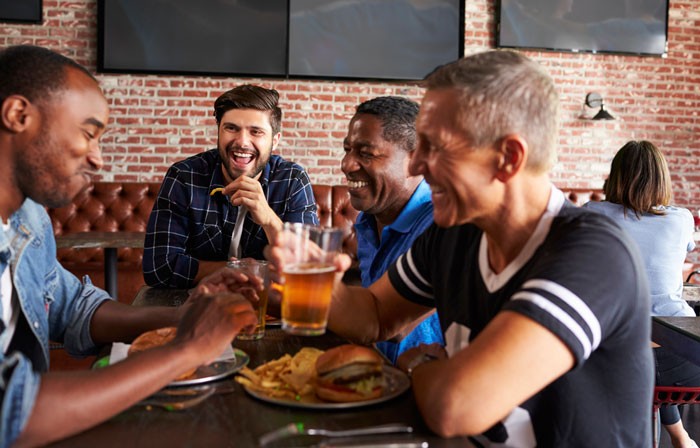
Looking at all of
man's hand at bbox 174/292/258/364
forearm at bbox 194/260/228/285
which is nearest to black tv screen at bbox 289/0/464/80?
forearm at bbox 194/260/228/285

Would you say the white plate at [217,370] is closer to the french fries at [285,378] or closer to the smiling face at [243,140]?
the french fries at [285,378]

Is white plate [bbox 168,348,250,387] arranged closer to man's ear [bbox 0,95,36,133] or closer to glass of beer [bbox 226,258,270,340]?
glass of beer [bbox 226,258,270,340]

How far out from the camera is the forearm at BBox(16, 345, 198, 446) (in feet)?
3.27

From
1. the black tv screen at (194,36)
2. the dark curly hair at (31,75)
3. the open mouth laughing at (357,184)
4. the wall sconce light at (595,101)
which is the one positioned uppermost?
the black tv screen at (194,36)

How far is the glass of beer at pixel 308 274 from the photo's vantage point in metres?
1.18

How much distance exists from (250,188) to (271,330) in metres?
0.77

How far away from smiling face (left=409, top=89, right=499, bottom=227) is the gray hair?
2 centimetres

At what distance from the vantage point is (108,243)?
3.65 metres

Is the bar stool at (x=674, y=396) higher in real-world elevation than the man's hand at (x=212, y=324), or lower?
lower

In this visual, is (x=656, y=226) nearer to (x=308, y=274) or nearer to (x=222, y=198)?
(x=222, y=198)

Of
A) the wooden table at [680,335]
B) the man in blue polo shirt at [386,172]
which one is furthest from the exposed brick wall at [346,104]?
the wooden table at [680,335]

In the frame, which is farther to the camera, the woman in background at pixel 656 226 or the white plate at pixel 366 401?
the woman in background at pixel 656 226

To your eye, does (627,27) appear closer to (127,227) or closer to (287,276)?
(127,227)

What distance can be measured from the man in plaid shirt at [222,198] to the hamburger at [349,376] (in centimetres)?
143
